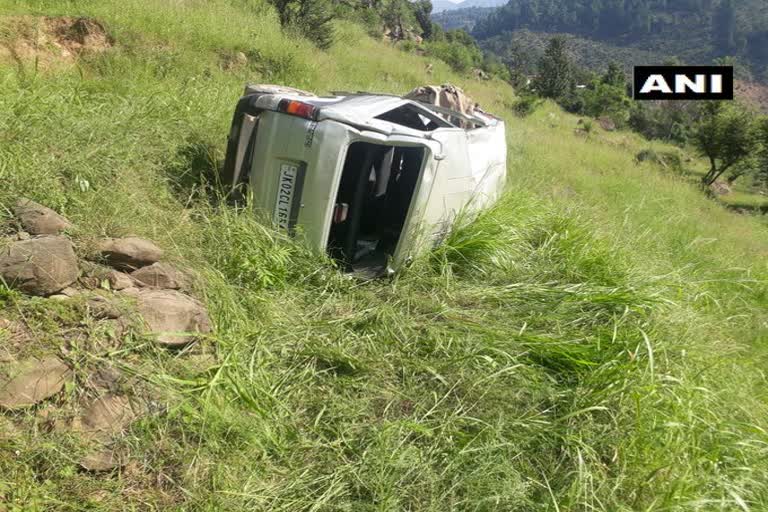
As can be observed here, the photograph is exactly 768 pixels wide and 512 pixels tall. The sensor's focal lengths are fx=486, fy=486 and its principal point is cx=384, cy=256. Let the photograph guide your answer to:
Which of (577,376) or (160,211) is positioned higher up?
(160,211)

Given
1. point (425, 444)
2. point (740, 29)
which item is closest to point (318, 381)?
point (425, 444)

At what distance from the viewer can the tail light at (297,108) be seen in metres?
3.30

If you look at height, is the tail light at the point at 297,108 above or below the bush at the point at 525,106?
below

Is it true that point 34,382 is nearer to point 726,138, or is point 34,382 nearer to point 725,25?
point 726,138

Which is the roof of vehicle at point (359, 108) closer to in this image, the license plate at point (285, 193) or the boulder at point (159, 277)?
A: the license plate at point (285, 193)

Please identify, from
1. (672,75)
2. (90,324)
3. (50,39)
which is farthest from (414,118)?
(672,75)

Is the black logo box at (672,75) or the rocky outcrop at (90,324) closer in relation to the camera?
the rocky outcrop at (90,324)

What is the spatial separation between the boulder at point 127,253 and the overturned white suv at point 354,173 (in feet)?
3.27

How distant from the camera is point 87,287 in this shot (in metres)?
2.28

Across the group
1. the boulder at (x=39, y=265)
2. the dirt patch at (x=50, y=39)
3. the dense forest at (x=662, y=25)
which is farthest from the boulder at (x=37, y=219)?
the dense forest at (x=662, y=25)

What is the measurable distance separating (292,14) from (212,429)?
32.0 feet

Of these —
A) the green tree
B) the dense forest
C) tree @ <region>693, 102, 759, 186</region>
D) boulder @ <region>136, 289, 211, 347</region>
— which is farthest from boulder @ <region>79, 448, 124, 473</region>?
the dense forest

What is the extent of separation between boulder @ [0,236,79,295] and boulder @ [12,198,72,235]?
208mm

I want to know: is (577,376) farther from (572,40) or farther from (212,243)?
(572,40)
